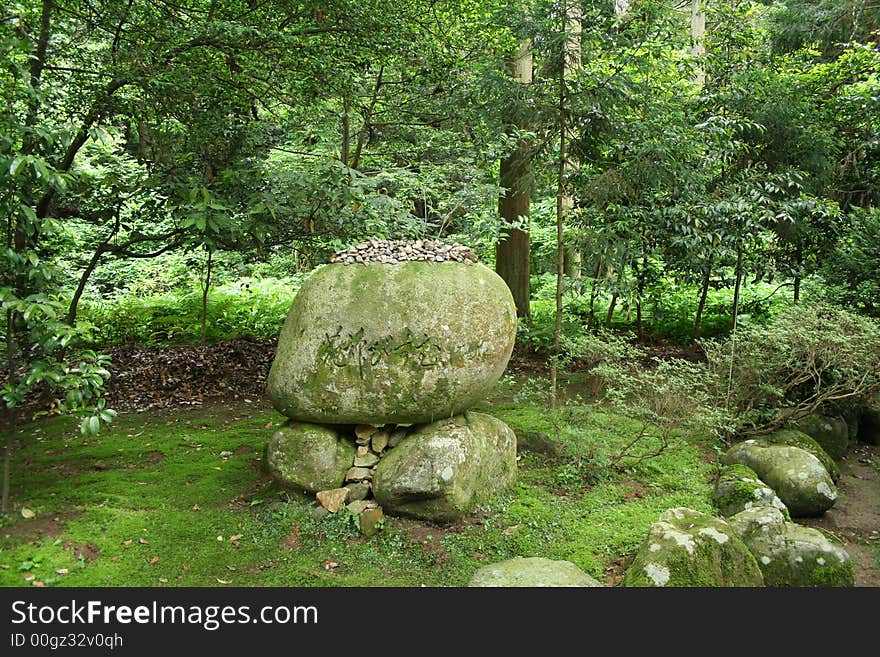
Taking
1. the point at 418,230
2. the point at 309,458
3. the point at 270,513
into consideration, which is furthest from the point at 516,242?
the point at 270,513

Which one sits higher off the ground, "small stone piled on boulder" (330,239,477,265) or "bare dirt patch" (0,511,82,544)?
"small stone piled on boulder" (330,239,477,265)

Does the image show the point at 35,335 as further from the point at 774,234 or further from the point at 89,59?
the point at 774,234

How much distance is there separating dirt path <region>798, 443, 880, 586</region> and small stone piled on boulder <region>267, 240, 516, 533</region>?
3.01 m

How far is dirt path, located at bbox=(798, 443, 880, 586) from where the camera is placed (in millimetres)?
4836

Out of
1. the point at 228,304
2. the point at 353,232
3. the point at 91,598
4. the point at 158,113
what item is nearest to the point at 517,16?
the point at 353,232

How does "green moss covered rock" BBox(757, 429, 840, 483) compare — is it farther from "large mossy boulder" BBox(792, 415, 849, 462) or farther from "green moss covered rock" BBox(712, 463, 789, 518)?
"green moss covered rock" BBox(712, 463, 789, 518)

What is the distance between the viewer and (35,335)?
381 cm

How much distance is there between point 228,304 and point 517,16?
702 cm

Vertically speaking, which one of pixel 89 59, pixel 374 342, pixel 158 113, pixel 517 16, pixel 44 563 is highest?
pixel 517 16

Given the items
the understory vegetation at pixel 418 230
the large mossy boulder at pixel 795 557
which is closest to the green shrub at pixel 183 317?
the understory vegetation at pixel 418 230

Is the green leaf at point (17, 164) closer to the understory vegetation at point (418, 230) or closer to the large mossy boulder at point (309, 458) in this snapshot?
the understory vegetation at point (418, 230)

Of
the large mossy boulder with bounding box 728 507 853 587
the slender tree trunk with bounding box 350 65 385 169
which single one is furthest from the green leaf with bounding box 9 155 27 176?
the large mossy boulder with bounding box 728 507 853 587

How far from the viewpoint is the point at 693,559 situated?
12.2ft

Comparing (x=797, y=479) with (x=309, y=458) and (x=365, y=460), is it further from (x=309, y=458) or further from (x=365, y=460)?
(x=309, y=458)
